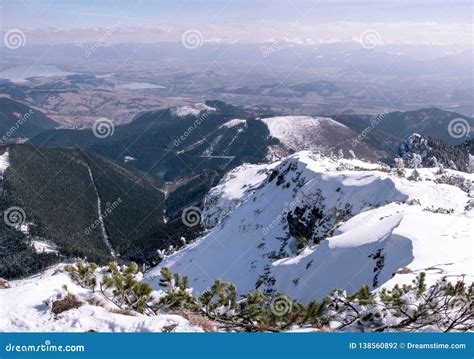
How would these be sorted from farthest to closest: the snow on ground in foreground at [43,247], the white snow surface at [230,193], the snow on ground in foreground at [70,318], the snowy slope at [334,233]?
the snow on ground in foreground at [43,247], the white snow surface at [230,193], the snowy slope at [334,233], the snow on ground in foreground at [70,318]

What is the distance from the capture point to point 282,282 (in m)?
40.2

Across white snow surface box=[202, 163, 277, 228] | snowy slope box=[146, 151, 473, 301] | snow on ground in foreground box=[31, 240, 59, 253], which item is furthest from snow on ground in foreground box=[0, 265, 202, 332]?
snow on ground in foreground box=[31, 240, 59, 253]

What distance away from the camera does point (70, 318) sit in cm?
1177

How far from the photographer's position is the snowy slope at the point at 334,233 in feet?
89.8

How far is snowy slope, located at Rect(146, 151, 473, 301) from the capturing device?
27375mm

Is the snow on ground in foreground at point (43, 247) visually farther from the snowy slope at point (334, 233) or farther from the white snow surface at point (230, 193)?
the snowy slope at point (334, 233)

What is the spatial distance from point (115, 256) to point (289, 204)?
119 m

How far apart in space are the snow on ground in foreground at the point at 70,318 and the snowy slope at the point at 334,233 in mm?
12668

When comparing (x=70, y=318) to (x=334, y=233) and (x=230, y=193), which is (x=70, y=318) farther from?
(x=230, y=193)

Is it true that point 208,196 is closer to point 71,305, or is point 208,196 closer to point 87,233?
point 87,233

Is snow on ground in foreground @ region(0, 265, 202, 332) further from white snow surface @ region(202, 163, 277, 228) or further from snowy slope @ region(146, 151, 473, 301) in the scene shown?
white snow surface @ region(202, 163, 277, 228)

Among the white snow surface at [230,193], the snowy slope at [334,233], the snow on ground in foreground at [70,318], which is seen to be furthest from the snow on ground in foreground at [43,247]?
the snow on ground in foreground at [70,318]

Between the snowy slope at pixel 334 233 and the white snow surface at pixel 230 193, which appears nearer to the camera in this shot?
the snowy slope at pixel 334 233

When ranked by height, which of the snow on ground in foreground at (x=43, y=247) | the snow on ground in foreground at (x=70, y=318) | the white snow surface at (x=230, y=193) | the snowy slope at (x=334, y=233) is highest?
the snow on ground in foreground at (x=70, y=318)
